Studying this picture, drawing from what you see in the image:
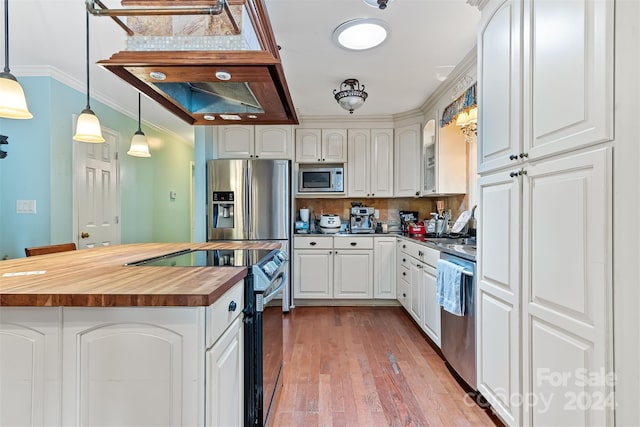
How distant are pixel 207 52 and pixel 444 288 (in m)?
→ 1.92

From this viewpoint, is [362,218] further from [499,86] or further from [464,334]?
[499,86]

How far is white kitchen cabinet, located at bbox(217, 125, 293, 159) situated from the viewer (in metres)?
3.67

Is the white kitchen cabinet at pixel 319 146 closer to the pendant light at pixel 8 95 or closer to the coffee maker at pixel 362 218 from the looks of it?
the coffee maker at pixel 362 218

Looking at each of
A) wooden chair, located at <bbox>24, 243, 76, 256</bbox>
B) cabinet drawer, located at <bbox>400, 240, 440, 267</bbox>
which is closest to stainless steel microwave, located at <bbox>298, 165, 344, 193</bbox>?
cabinet drawer, located at <bbox>400, 240, 440, 267</bbox>

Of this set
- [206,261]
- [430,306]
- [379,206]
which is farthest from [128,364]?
[379,206]

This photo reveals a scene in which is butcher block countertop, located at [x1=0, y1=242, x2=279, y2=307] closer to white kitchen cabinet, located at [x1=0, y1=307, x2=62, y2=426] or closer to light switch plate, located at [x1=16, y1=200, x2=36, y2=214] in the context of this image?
white kitchen cabinet, located at [x1=0, y1=307, x2=62, y2=426]

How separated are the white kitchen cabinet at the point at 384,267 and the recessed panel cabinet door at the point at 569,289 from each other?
234cm

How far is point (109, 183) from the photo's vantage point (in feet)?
11.6

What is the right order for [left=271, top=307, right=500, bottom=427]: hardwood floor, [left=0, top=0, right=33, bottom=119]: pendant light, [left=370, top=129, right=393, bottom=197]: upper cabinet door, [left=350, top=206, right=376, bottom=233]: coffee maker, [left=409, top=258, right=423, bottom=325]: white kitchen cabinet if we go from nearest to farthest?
[left=0, top=0, right=33, bottom=119]: pendant light
[left=271, top=307, right=500, bottom=427]: hardwood floor
[left=409, top=258, right=423, bottom=325]: white kitchen cabinet
[left=370, top=129, right=393, bottom=197]: upper cabinet door
[left=350, top=206, right=376, bottom=233]: coffee maker

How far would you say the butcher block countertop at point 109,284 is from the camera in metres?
0.88

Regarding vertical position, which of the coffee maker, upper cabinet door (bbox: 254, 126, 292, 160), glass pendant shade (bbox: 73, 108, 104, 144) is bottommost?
the coffee maker

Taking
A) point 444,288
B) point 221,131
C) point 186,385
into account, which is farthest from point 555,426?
point 221,131

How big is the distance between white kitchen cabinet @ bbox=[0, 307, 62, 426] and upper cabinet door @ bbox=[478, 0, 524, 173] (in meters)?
1.80

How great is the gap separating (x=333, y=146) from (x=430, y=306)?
2.22m
